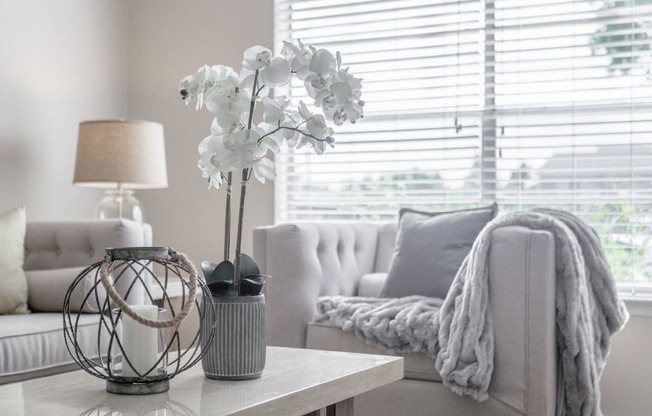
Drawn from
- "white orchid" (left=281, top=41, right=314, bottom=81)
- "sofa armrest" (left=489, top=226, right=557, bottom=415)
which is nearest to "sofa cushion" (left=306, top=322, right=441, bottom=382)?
"sofa armrest" (left=489, top=226, right=557, bottom=415)

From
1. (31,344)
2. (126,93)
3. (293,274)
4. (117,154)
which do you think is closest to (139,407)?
(31,344)

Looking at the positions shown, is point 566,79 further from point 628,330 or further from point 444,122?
point 628,330

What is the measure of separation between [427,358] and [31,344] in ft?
4.15

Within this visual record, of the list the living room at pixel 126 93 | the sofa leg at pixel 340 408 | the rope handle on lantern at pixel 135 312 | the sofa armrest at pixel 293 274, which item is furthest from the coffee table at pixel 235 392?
the living room at pixel 126 93

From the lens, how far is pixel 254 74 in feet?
5.57

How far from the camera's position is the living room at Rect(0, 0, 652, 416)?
390 cm

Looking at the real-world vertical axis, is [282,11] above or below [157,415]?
above

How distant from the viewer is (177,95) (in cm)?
454

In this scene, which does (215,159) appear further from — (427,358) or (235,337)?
(427,358)

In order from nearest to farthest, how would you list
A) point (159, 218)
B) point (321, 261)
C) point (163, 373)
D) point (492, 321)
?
point (163, 373), point (492, 321), point (321, 261), point (159, 218)

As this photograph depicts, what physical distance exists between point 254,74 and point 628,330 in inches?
93.8

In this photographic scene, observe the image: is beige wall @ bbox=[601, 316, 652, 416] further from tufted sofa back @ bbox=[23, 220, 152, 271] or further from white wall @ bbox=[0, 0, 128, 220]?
white wall @ bbox=[0, 0, 128, 220]

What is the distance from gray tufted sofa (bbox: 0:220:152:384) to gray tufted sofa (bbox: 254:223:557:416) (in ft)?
1.85

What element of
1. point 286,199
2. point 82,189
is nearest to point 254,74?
point 286,199
